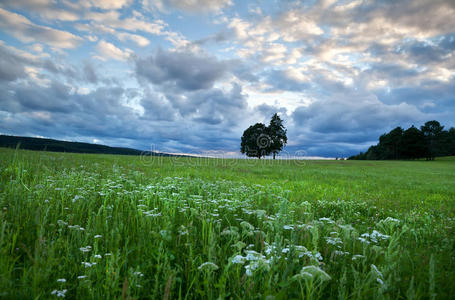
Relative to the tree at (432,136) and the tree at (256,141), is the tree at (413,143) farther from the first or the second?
the tree at (256,141)

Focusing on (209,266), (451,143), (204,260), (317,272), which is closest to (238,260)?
(209,266)

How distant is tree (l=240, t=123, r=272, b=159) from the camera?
6944cm

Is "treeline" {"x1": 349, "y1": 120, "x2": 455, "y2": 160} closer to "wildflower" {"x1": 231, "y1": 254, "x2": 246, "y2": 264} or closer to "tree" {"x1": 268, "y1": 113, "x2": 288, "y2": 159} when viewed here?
"tree" {"x1": 268, "y1": 113, "x2": 288, "y2": 159}

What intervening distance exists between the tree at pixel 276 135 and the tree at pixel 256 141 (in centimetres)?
122

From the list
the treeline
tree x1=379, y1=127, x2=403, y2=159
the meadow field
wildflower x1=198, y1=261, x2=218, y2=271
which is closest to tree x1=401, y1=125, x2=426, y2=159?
the treeline

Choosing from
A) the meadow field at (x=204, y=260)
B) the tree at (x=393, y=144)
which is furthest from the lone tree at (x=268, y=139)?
the meadow field at (x=204, y=260)

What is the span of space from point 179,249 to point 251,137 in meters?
71.8

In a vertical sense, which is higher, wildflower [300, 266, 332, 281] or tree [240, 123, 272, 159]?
tree [240, 123, 272, 159]

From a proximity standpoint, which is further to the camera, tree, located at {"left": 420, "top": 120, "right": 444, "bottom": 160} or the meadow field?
tree, located at {"left": 420, "top": 120, "right": 444, "bottom": 160}

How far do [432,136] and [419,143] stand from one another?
992cm

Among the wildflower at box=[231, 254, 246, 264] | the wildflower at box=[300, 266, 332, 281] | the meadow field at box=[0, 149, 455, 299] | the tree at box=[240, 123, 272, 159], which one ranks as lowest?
the meadow field at box=[0, 149, 455, 299]

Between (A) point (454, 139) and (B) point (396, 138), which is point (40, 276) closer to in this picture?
(B) point (396, 138)

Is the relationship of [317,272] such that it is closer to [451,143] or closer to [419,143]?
[419,143]

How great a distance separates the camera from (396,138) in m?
85.9
